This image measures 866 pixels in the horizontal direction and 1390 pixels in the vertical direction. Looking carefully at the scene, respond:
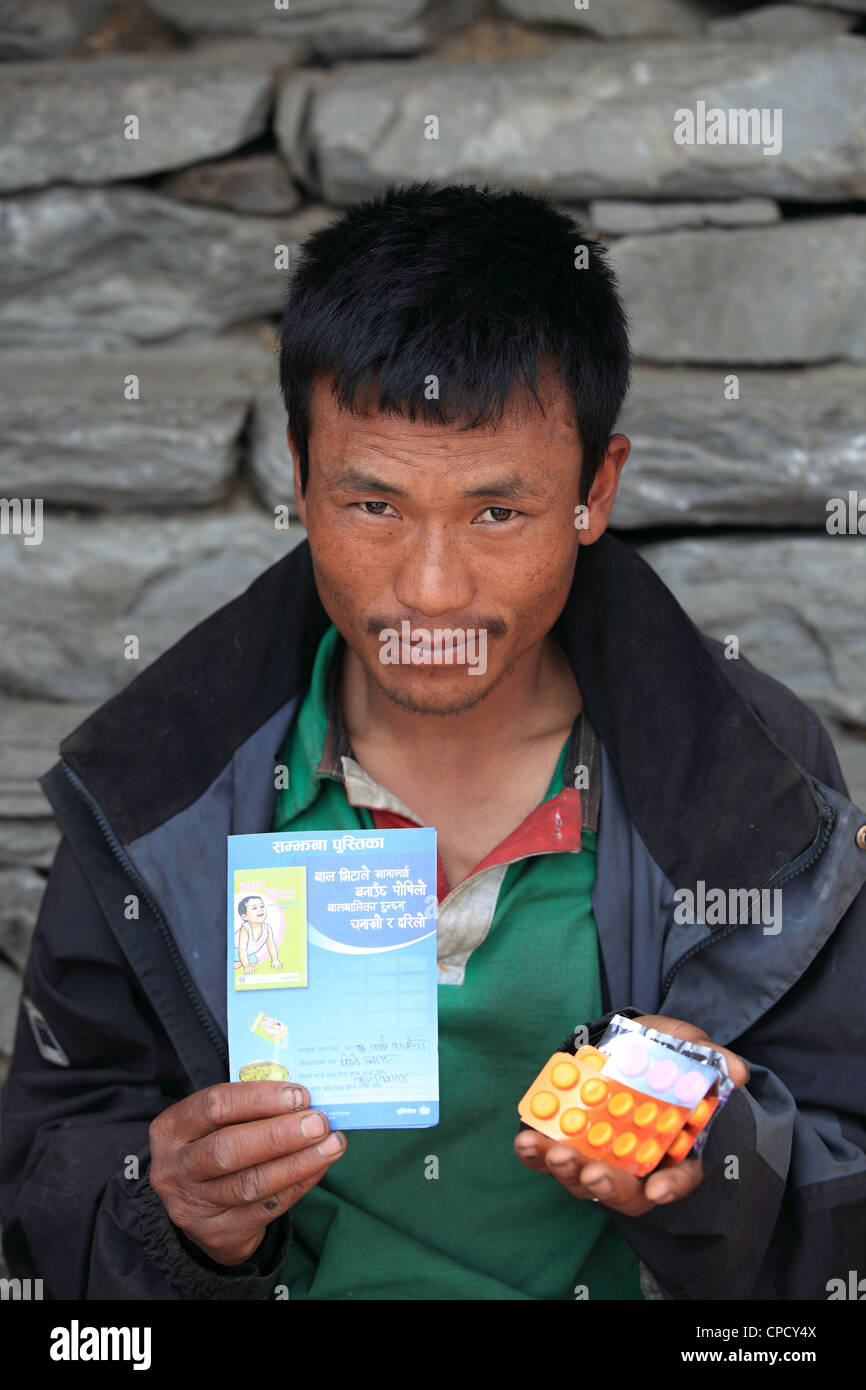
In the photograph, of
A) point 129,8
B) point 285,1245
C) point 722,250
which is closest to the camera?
point 285,1245

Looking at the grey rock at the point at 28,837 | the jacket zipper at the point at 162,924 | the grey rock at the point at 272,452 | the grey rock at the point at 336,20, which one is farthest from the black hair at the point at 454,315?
the grey rock at the point at 28,837

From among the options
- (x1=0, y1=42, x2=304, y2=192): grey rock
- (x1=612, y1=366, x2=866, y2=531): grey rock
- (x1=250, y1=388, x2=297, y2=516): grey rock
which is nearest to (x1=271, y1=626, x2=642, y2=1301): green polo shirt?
(x1=612, y1=366, x2=866, y2=531): grey rock

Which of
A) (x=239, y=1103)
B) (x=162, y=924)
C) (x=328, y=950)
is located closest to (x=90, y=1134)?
(x=162, y=924)

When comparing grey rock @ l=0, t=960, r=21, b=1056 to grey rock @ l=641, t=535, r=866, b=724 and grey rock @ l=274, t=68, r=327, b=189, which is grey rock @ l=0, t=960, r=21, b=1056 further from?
grey rock @ l=274, t=68, r=327, b=189

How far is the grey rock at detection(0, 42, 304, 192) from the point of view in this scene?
2869mm

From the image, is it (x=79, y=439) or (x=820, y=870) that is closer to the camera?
(x=820, y=870)

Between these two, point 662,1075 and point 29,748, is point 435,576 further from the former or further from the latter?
point 29,748

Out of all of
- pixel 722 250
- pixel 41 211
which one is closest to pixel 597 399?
pixel 722 250

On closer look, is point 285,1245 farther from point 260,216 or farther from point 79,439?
point 260,216

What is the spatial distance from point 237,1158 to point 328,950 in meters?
0.26

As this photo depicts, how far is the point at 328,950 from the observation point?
1788 millimetres

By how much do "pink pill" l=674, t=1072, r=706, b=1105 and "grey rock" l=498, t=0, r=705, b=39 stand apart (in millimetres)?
2101

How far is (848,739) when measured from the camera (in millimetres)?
3062

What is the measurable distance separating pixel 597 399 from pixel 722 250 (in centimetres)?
100
